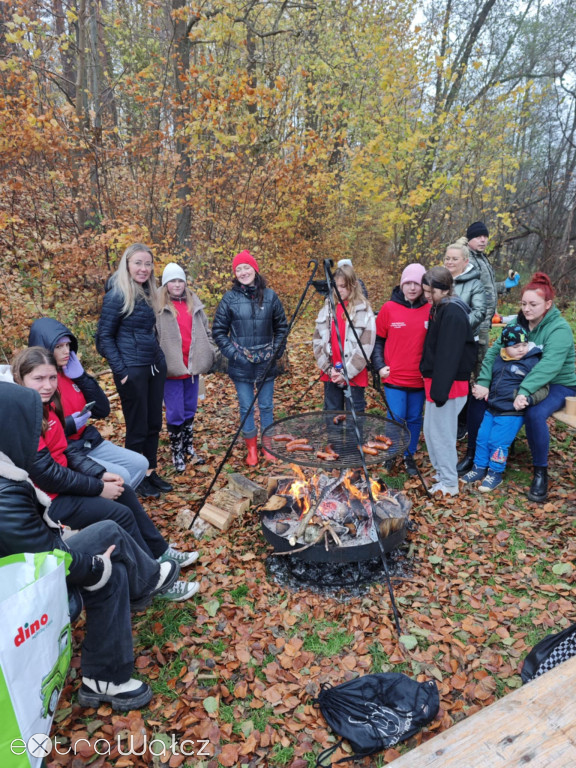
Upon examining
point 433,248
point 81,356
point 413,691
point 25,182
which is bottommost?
point 413,691

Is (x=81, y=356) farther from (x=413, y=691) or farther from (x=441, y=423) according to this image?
(x=413, y=691)

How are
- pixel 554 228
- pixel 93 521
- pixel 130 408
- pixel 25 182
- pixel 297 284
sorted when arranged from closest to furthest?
pixel 93 521 < pixel 130 408 < pixel 25 182 < pixel 297 284 < pixel 554 228

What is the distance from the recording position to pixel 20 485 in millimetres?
2018

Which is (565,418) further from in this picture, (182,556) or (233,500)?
(182,556)

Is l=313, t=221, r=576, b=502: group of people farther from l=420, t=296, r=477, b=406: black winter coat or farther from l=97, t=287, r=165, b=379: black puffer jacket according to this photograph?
l=97, t=287, r=165, b=379: black puffer jacket

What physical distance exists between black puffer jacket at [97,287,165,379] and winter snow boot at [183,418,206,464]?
40.1 inches

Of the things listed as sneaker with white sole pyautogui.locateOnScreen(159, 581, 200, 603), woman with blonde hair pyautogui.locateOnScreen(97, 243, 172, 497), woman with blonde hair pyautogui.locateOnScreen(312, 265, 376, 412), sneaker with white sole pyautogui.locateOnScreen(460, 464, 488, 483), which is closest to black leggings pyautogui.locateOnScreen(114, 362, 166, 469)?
woman with blonde hair pyautogui.locateOnScreen(97, 243, 172, 497)

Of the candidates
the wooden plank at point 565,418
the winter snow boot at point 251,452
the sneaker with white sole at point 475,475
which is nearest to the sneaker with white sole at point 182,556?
the winter snow boot at point 251,452

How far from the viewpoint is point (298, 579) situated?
3471mm

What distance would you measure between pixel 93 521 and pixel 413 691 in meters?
2.17

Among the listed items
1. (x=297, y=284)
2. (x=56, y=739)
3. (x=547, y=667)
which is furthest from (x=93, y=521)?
(x=297, y=284)

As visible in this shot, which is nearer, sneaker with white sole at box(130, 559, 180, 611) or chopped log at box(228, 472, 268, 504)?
sneaker with white sole at box(130, 559, 180, 611)

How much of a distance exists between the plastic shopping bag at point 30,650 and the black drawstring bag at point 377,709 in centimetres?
137

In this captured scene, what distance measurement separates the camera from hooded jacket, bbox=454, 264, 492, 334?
484cm
